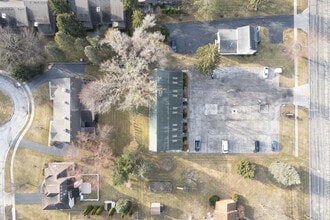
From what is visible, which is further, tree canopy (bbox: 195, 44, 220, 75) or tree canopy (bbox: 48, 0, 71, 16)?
tree canopy (bbox: 48, 0, 71, 16)

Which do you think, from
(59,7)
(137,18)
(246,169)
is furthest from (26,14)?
(246,169)

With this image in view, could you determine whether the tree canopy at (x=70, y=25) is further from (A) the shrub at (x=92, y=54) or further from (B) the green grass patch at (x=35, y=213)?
(B) the green grass patch at (x=35, y=213)

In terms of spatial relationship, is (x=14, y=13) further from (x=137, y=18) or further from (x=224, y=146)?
(x=224, y=146)

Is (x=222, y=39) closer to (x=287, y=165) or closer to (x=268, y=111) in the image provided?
(x=268, y=111)

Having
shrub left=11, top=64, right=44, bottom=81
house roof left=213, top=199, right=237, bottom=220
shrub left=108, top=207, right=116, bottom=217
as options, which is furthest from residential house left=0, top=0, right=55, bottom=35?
house roof left=213, top=199, right=237, bottom=220

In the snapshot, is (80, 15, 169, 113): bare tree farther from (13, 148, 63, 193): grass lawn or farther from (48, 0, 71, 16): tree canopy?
(13, 148, 63, 193): grass lawn

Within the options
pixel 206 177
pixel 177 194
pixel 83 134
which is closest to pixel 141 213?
pixel 177 194

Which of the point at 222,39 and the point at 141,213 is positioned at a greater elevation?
the point at 222,39
